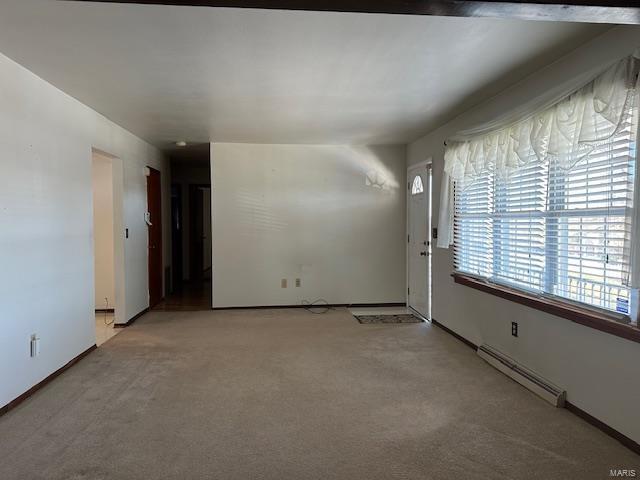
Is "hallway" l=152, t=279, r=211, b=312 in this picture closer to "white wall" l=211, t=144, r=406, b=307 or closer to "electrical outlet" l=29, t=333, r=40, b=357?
"white wall" l=211, t=144, r=406, b=307

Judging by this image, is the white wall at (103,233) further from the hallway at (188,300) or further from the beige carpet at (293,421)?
the beige carpet at (293,421)

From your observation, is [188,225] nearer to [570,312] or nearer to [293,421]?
[293,421]

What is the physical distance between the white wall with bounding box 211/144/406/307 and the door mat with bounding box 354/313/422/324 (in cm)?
65

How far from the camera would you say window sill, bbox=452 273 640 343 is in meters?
2.25

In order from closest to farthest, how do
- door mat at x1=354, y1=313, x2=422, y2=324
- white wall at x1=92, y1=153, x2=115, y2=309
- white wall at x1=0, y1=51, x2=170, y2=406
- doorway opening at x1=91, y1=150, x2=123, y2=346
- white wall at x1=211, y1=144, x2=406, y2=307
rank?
white wall at x1=0, y1=51, x2=170, y2=406 → door mat at x1=354, y1=313, x2=422, y2=324 → doorway opening at x1=91, y1=150, x2=123, y2=346 → white wall at x1=92, y1=153, x2=115, y2=309 → white wall at x1=211, y1=144, x2=406, y2=307

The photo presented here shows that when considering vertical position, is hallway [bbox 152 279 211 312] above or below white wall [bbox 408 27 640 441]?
below

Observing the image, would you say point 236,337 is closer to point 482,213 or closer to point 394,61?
point 482,213

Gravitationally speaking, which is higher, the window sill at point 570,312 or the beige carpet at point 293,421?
the window sill at point 570,312

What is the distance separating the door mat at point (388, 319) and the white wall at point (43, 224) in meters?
3.00

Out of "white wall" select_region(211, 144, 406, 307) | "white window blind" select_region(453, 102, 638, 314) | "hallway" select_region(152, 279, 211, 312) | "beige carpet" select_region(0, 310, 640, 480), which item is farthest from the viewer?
"hallway" select_region(152, 279, 211, 312)

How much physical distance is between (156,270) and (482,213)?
462 centimetres

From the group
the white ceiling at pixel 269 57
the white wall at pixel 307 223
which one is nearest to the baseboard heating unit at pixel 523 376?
the white ceiling at pixel 269 57

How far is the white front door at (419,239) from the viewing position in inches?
207

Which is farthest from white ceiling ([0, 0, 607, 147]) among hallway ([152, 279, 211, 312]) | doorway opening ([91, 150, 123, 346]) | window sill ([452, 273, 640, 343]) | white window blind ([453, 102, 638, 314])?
hallway ([152, 279, 211, 312])
